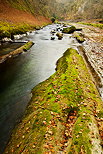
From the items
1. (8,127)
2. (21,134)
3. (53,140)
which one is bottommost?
(8,127)

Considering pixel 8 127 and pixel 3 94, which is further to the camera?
pixel 3 94

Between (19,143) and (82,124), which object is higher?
(82,124)

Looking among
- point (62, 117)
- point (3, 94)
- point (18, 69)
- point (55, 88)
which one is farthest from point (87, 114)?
point (18, 69)

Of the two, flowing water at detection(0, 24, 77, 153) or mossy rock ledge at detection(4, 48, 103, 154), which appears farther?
flowing water at detection(0, 24, 77, 153)

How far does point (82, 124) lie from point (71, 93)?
222 centimetres

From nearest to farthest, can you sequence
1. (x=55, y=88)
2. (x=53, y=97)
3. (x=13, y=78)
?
(x=53, y=97)
(x=55, y=88)
(x=13, y=78)

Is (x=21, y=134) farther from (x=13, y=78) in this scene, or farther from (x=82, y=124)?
(x=13, y=78)

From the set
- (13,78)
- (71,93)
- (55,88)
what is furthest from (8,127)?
(13,78)

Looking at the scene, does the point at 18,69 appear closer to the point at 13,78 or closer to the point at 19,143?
the point at 13,78

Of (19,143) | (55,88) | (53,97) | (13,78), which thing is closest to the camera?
(19,143)

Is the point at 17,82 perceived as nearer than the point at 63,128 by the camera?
No

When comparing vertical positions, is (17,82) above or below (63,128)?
below

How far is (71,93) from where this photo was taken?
6324 millimetres

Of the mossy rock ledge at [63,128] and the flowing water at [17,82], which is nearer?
the mossy rock ledge at [63,128]
